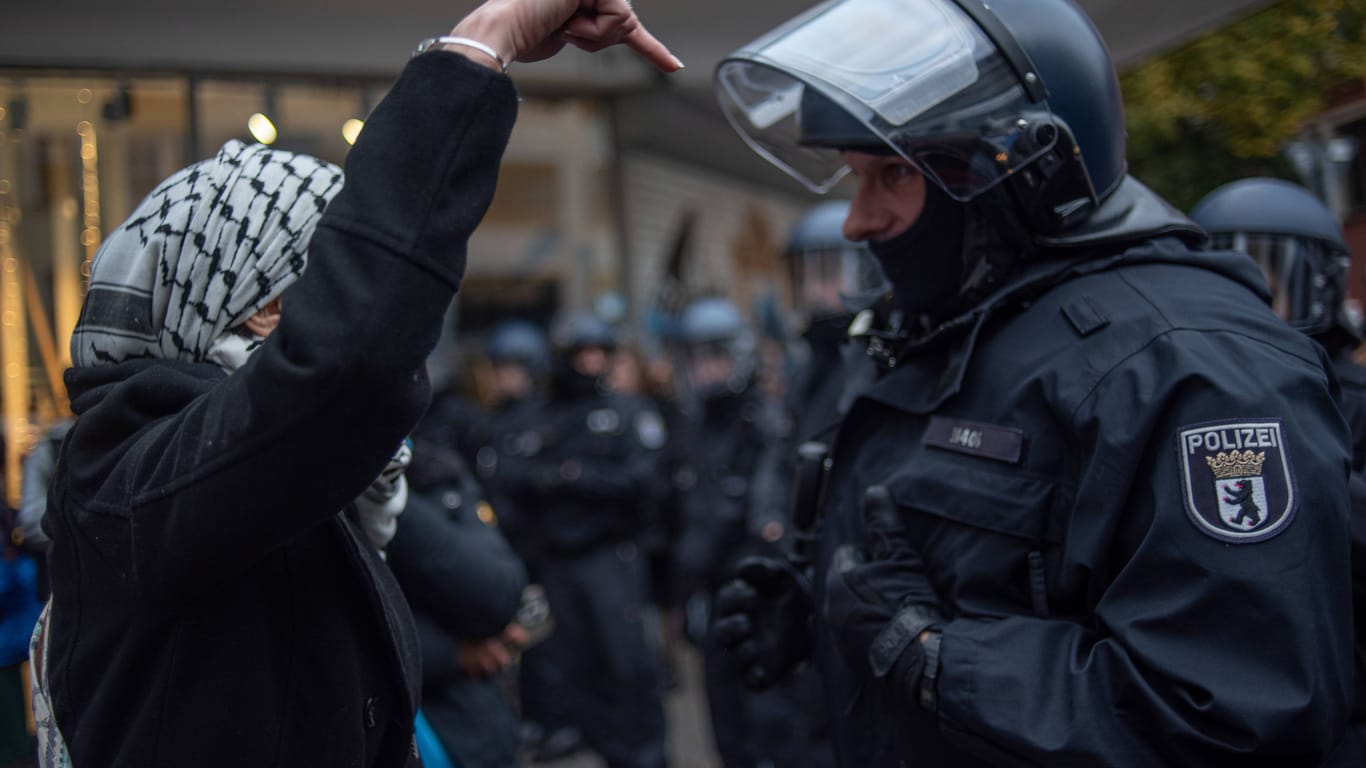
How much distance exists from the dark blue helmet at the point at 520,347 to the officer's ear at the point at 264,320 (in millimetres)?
6695

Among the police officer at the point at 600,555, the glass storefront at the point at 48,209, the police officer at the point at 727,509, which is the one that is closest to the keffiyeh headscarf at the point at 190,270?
the police officer at the point at 727,509

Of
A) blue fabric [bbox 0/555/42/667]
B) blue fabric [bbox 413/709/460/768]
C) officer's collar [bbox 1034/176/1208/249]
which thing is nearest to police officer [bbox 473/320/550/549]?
blue fabric [bbox 0/555/42/667]

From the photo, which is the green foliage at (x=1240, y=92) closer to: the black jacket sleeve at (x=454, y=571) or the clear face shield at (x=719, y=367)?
the black jacket sleeve at (x=454, y=571)

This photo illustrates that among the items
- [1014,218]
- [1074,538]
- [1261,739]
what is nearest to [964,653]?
[1074,538]

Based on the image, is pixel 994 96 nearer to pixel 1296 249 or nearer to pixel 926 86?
pixel 926 86

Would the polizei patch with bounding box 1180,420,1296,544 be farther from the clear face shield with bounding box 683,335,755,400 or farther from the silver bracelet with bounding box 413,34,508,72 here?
the clear face shield with bounding box 683,335,755,400

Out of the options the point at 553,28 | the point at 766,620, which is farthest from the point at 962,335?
the point at 553,28

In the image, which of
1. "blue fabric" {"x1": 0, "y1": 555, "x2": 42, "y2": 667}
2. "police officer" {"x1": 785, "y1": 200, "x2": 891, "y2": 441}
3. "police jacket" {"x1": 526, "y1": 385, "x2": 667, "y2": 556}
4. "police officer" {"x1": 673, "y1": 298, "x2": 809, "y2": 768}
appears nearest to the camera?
"blue fabric" {"x1": 0, "y1": 555, "x2": 42, "y2": 667}

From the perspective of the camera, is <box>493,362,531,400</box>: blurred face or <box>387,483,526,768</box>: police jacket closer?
<box>387,483,526,768</box>: police jacket

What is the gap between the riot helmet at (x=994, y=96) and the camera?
1841 mm

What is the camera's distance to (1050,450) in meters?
1.65

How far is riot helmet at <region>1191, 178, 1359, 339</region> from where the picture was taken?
2475mm

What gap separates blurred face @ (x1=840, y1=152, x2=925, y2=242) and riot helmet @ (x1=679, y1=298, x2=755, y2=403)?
3.77 m

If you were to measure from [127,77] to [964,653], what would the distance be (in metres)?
4.64
